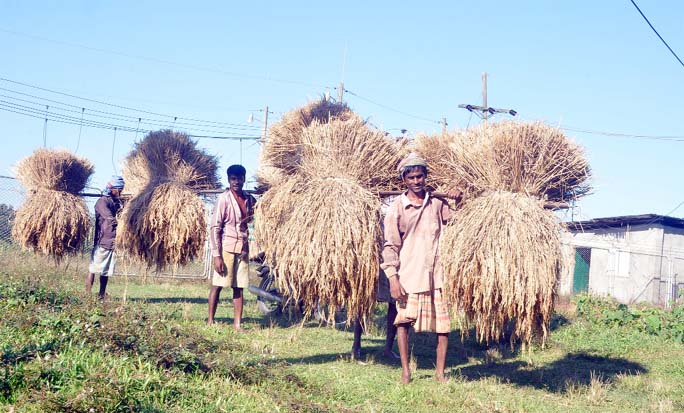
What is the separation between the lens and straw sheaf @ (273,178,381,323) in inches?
231

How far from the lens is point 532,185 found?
5.71 m

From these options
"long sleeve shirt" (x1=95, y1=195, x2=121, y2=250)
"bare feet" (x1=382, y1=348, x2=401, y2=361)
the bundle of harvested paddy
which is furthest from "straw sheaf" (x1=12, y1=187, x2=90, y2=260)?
"bare feet" (x1=382, y1=348, x2=401, y2=361)

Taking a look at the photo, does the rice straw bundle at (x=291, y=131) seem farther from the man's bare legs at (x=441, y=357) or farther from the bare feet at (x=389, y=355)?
the man's bare legs at (x=441, y=357)

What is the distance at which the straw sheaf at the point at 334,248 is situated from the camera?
5.86 metres

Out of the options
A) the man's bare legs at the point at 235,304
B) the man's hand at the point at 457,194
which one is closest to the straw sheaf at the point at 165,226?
the man's bare legs at the point at 235,304

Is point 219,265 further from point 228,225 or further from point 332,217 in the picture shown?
point 332,217

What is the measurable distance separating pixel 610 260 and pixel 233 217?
55.3ft

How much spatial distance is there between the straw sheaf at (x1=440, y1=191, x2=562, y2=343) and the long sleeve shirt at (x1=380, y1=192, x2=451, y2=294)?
13 centimetres

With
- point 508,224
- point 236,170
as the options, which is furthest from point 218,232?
point 508,224

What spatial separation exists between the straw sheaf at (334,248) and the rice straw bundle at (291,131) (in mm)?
860

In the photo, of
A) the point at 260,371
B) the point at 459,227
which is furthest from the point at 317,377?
the point at 459,227

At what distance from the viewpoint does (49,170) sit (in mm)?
10219

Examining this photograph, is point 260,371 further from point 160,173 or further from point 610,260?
point 610,260

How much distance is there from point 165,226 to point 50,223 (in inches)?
97.2
